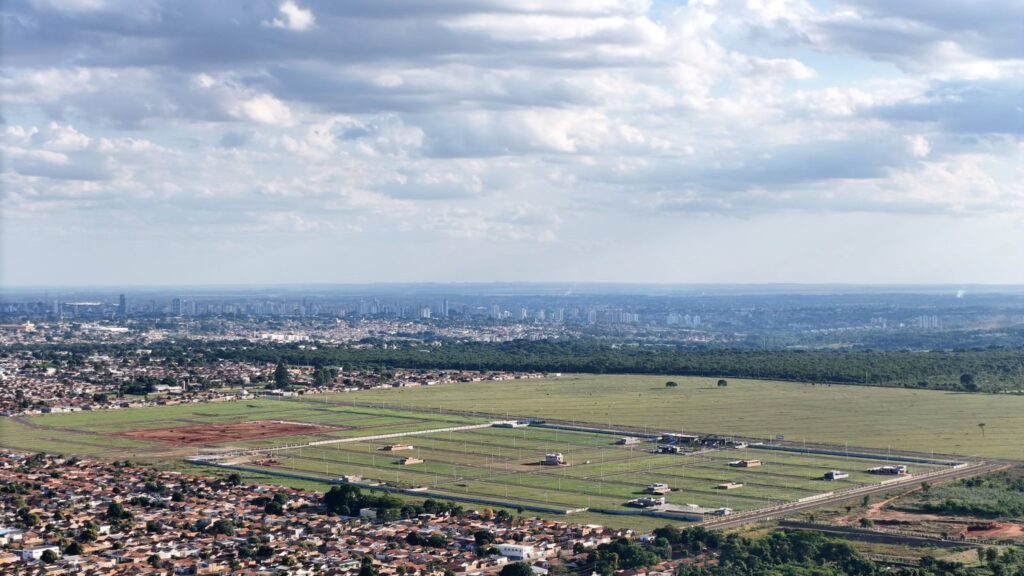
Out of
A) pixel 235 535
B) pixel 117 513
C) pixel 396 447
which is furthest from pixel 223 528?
pixel 396 447

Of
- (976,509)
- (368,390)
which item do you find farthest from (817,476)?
(368,390)

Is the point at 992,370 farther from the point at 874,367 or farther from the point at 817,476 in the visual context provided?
Answer: the point at 817,476

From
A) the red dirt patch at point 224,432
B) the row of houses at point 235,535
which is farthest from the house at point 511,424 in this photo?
the row of houses at point 235,535

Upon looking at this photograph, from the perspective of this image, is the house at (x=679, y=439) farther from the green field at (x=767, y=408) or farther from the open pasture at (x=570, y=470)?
the green field at (x=767, y=408)

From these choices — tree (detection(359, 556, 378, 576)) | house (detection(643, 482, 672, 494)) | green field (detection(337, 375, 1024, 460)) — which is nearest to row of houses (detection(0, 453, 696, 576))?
tree (detection(359, 556, 378, 576))

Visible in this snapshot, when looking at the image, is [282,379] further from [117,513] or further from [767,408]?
[117,513]

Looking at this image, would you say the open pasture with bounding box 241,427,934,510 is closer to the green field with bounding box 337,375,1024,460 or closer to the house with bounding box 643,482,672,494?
the house with bounding box 643,482,672,494
